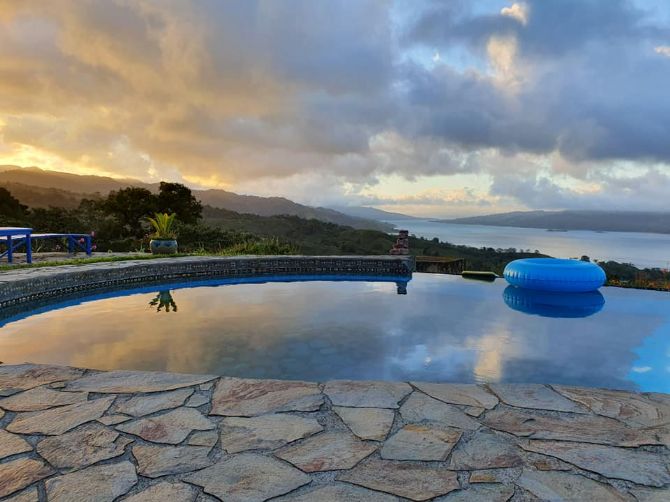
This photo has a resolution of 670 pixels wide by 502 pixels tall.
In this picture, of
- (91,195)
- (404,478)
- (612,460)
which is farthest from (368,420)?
(91,195)

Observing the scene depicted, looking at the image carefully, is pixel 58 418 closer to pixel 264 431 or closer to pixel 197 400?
pixel 197 400

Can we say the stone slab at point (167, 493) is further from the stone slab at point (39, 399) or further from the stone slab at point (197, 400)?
the stone slab at point (39, 399)

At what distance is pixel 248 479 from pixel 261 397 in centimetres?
95

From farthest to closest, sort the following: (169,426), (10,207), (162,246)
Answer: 1. (10,207)
2. (162,246)
3. (169,426)

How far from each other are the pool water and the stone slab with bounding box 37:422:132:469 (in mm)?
1990

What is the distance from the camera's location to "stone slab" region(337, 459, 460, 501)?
6.23ft

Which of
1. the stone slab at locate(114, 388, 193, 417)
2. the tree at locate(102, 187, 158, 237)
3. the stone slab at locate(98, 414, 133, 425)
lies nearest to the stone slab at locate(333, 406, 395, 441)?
the stone slab at locate(114, 388, 193, 417)

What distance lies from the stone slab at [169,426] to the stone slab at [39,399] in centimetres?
64

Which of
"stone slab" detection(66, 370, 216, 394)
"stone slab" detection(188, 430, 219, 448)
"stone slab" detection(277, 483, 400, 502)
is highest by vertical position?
"stone slab" detection(277, 483, 400, 502)

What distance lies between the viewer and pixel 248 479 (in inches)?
77.6

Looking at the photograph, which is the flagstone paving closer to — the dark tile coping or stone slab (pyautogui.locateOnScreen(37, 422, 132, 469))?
stone slab (pyautogui.locateOnScreen(37, 422, 132, 469))

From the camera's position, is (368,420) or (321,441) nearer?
(321,441)

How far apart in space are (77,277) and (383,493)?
8726mm

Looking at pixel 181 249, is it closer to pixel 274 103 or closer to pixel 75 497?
pixel 274 103
